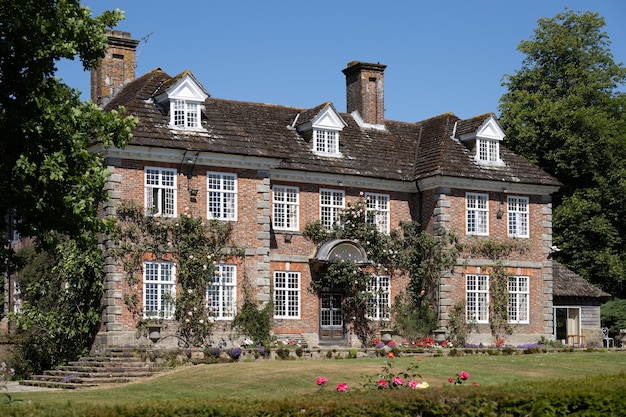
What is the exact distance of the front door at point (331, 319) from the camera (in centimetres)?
3444

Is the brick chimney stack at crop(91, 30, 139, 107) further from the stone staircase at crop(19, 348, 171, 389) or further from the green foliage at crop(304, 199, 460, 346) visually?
the stone staircase at crop(19, 348, 171, 389)

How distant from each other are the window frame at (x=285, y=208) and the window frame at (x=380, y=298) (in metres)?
3.61

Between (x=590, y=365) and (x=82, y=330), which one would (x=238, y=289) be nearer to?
(x=82, y=330)

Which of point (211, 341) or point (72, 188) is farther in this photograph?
point (211, 341)

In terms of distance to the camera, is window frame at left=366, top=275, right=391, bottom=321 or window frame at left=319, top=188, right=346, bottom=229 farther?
window frame at left=366, top=275, right=391, bottom=321

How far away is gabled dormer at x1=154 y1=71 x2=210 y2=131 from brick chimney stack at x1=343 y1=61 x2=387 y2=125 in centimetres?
903

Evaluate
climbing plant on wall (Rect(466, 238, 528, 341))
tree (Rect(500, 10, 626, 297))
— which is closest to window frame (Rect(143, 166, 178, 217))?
climbing plant on wall (Rect(466, 238, 528, 341))

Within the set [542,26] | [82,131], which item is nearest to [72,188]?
[82,131]

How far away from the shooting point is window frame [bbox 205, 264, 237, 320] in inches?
1221

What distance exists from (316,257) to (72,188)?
52.0 ft

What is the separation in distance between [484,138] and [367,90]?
5.17 meters

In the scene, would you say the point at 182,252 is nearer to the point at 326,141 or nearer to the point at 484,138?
the point at 326,141

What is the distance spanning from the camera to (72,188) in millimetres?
19031

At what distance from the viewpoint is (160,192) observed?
30.7 m
